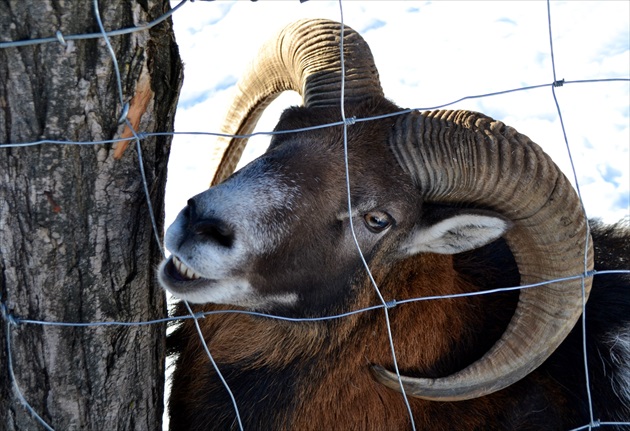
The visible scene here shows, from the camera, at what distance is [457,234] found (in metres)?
3.71

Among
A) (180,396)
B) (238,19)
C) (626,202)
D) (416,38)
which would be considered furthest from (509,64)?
(180,396)

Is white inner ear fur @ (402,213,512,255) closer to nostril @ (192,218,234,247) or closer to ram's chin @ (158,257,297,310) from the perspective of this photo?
ram's chin @ (158,257,297,310)

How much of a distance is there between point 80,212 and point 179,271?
52cm

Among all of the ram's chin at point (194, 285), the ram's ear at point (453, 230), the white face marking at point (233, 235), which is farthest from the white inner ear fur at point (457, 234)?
the ram's chin at point (194, 285)

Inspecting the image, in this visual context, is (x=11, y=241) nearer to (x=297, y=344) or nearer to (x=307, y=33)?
(x=297, y=344)

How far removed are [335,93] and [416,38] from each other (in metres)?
6.63

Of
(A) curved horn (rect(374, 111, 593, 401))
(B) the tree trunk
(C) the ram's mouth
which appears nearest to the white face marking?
(C) the ram's mouth

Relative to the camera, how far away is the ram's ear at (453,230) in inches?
140

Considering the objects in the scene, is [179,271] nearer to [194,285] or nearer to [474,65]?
[194,285]

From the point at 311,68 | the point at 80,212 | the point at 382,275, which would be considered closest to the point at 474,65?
the point at 311,68

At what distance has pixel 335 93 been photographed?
12.6ft

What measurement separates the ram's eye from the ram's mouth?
888 millimetres

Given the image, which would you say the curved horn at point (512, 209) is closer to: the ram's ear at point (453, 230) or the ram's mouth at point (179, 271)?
the ram's ear at point (453, 230)

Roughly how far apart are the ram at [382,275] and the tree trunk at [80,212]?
260 mm
